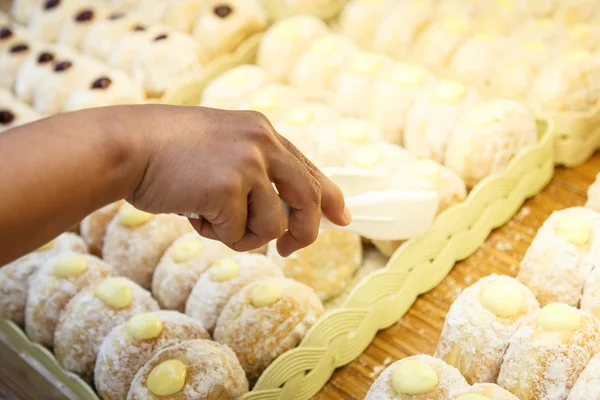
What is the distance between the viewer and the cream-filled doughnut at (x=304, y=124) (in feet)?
6.85

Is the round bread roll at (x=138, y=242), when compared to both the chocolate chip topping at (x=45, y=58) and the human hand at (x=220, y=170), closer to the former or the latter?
the human hand at (x=220, y=170)

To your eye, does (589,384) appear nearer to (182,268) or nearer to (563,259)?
(563,259)

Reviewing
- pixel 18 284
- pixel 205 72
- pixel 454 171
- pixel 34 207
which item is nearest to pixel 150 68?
pixel 205 72

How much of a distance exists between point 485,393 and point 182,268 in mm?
809

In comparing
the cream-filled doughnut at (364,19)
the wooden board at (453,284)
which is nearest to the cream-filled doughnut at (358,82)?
the cream-filled doughnut at (364,19)

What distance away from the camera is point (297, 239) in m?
1.17

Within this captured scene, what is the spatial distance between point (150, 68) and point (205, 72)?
193 millimetres

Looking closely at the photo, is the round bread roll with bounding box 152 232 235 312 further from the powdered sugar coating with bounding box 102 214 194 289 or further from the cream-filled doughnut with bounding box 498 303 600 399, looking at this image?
the cream-filled doughnut with bounding box 498 303 600 399

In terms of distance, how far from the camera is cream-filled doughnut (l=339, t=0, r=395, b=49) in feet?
8.41

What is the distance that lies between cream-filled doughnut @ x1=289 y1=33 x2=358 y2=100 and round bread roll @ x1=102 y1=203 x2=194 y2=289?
30.4 inches

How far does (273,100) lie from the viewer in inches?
87.6

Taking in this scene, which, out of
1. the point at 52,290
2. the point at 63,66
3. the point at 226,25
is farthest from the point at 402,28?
the point at 52,290

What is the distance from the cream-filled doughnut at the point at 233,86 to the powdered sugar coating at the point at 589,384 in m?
1.41

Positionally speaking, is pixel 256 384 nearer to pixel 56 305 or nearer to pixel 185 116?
pixel 56 305
